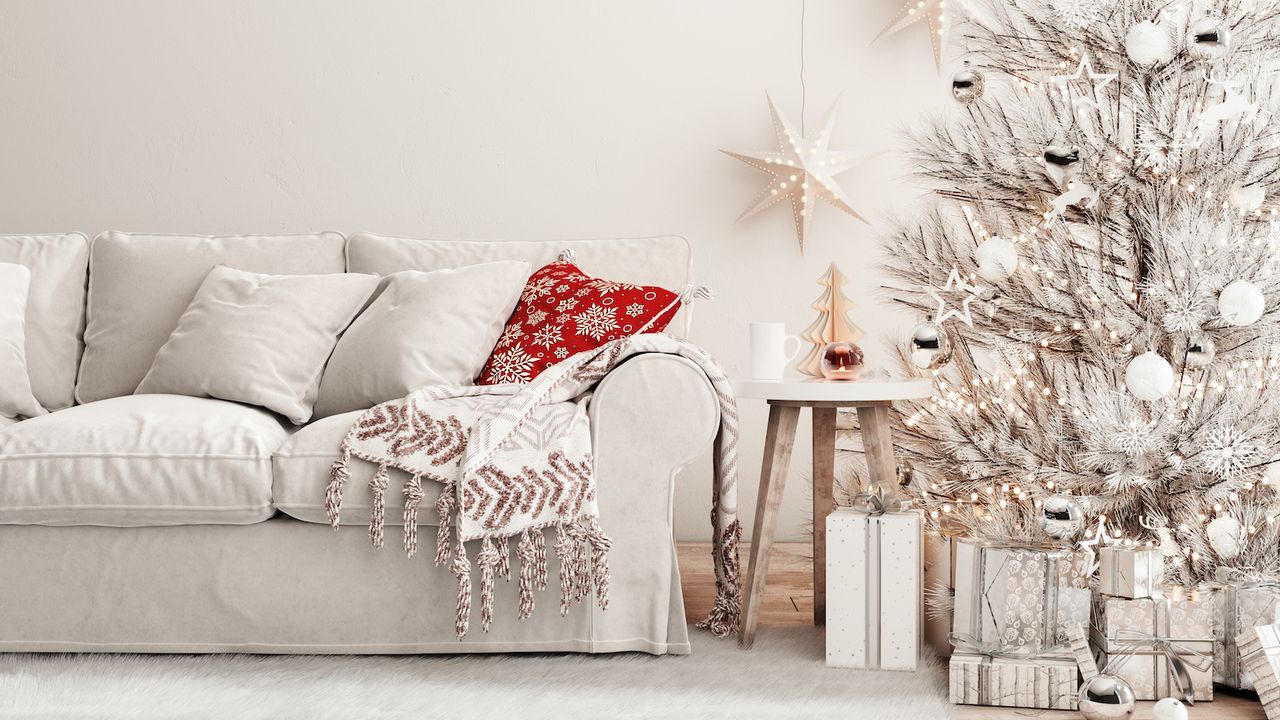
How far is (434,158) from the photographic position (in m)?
2.88

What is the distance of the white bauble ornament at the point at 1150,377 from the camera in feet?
5.83

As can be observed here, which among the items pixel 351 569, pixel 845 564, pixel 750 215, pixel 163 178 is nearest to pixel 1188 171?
pixel 845 564

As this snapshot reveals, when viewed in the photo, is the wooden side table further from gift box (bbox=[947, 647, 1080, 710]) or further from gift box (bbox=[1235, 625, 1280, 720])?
gift box (bbox=[1235, 625, 1280, 720])

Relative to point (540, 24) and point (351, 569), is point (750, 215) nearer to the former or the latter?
point (540, 24)

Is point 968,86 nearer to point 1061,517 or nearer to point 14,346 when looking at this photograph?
point 1061,517

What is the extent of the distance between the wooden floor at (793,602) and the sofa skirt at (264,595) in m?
0.39

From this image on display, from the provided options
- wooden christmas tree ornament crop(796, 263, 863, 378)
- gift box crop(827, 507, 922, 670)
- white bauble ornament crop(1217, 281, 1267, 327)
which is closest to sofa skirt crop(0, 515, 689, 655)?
gift box crop(827, 507, 922, 670)

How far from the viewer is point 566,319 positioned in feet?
6.93

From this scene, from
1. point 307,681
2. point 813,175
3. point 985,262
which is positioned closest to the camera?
point 307,681

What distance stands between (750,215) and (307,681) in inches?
67.2

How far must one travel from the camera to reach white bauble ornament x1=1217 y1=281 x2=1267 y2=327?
5.66 ft

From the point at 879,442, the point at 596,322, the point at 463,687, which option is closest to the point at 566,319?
the point at 596,322

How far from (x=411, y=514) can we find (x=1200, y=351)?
1.39 m

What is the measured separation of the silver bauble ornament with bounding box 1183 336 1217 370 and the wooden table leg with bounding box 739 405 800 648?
→ 2.28ft
